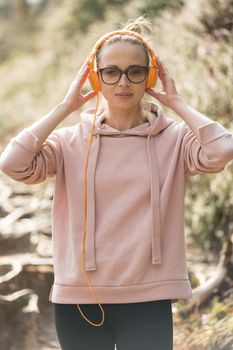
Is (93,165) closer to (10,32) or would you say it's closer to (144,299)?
(144,299)

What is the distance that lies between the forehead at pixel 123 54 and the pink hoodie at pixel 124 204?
284 millimetres

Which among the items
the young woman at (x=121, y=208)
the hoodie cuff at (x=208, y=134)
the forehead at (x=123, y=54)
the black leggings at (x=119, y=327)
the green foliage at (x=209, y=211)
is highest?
the forehead at (x=123, y=54)

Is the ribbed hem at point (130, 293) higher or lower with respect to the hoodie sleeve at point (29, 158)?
lower

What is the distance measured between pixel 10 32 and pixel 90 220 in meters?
20.2

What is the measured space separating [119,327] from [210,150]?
0.79 meters

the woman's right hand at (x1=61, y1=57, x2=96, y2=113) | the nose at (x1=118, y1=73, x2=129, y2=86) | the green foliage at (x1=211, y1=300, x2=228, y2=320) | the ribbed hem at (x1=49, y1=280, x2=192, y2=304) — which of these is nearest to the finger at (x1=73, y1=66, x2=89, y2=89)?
the woman's right hand at (x1=61, y1=57, x2=96, y2=113)

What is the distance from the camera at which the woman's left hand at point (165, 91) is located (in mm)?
2904

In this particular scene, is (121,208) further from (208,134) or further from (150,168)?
(208,134)

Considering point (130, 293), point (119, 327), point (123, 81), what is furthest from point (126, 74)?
point (119, 327)

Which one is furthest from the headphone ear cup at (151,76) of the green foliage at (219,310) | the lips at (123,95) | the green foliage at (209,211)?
→ the green foliage at (209,211)

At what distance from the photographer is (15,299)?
599cm

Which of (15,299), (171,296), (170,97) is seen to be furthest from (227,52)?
(171,296)

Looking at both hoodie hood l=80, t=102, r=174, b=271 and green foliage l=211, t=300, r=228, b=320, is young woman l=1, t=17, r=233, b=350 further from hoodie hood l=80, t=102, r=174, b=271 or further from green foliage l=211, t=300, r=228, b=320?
green foliage l=211, t=300, r=228, b=320

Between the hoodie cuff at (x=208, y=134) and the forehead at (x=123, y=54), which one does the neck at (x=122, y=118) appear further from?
the hoodie cuff at (x=208, y=134)
